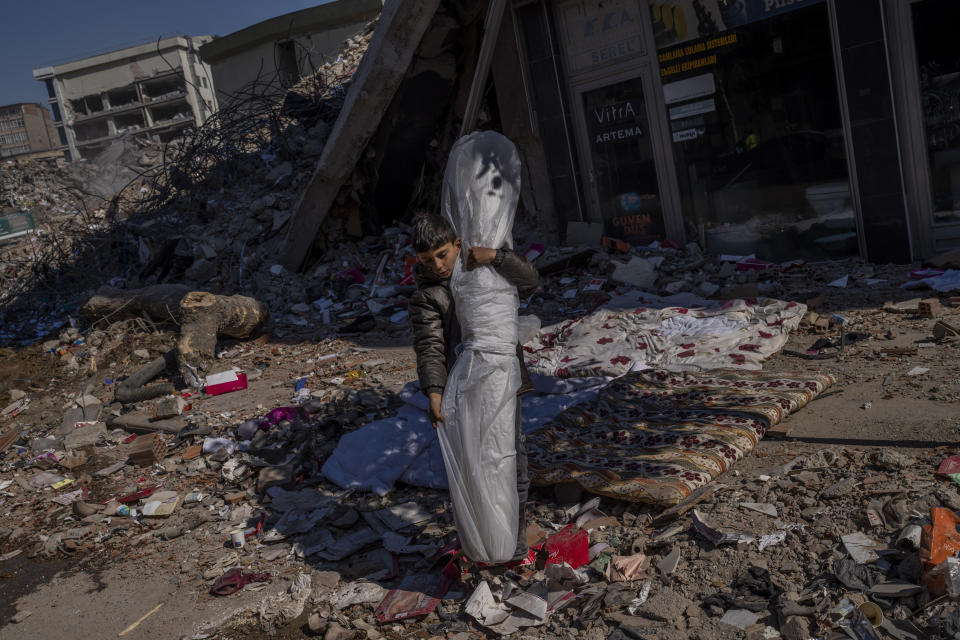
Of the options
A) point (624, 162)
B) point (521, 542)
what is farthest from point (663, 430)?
point (624, 162)

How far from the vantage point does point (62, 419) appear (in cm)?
708

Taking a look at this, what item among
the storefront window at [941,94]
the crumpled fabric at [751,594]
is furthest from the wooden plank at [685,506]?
the storefront window at [941,94]

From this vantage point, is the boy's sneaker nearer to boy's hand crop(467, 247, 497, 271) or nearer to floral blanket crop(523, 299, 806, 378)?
boy's hand crop(467, 247, 497, 271)

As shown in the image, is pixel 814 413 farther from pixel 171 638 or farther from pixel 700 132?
pixel 700 132

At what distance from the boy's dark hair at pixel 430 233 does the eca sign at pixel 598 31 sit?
6.47 metres

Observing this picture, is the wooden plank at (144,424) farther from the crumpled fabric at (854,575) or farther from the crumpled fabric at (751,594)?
the crumpled fabric at (854,575)

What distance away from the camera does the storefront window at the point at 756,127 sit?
7367 mm

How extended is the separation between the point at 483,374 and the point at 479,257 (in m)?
0.50

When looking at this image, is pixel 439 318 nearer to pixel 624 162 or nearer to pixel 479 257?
pixel 479 257

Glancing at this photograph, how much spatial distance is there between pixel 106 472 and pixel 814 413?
17.3 ft

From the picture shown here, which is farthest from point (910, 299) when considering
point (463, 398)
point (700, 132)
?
point (463, 398)

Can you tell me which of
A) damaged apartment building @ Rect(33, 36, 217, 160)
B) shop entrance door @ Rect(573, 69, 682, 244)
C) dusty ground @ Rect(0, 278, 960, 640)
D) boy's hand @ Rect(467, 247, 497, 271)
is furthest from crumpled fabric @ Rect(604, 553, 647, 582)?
damaged apartment building @ Rect(33, 36, 217, 160)

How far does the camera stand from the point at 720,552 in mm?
3062

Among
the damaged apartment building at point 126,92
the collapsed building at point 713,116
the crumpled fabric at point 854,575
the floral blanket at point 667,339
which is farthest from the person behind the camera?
the damaged apartment building at point 126,92
